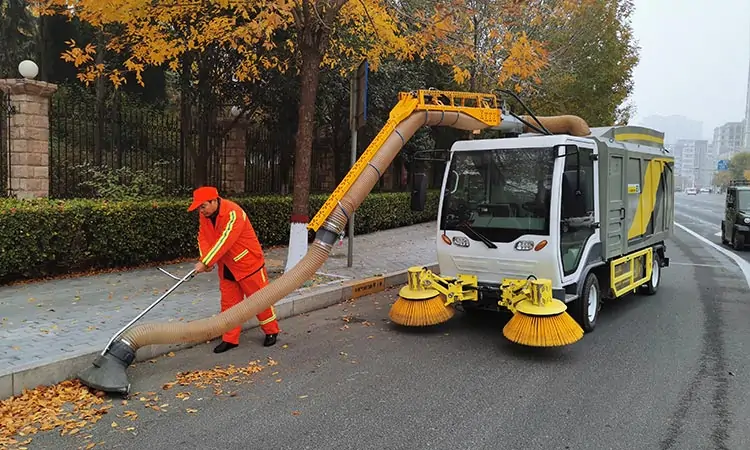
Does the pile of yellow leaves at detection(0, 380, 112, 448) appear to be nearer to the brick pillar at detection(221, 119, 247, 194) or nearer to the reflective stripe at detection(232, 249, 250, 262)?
the reflective stripe at detection(232, 249, 250, 262)

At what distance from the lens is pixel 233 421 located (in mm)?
4020

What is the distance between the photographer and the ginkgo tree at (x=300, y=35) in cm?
851

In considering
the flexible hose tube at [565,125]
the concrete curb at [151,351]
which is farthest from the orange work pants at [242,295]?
the flexible hose tube at [565,125]

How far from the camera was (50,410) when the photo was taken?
4137 millimetres

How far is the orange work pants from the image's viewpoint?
18.7 feet

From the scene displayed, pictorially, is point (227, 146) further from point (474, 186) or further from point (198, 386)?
point (198, 386)

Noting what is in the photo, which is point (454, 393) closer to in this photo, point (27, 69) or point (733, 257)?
point (27, 69)

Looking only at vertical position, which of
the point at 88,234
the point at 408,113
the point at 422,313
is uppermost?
the point at 408,113

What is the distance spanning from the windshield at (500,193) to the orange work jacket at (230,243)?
7.66 feet

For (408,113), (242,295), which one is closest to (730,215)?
(408,113)

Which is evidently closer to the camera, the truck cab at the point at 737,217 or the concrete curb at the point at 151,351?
the concrete curb at the point at 151,351

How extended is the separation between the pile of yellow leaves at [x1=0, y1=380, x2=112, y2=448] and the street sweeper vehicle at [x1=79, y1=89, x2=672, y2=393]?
0.97m

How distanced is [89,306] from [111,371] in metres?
2.39

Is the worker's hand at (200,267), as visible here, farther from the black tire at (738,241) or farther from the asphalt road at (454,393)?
the black tire at (738,241)
